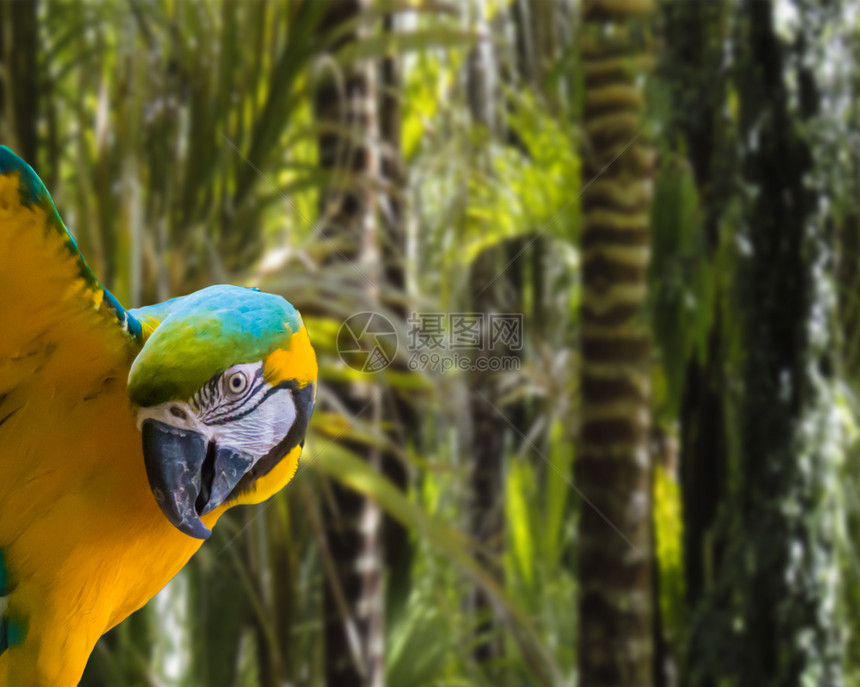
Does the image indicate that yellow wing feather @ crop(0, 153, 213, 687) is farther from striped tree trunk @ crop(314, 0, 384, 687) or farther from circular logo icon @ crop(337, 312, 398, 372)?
striped tree trunk @ crop(314, 0, 384, 687)

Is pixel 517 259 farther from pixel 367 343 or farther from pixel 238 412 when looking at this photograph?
pixel 238 412

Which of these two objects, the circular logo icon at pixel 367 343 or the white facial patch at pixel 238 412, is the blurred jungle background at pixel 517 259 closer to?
the circular logo icon at pixel 367 343

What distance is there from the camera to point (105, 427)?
0.13 metres

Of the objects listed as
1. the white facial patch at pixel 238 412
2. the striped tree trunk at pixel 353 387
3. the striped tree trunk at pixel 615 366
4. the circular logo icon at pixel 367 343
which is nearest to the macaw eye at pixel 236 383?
the white facial patch at pixel 238 412

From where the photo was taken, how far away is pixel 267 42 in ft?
2.88

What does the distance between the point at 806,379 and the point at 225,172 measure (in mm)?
685

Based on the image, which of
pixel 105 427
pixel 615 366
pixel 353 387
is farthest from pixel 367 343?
pixel 615 366

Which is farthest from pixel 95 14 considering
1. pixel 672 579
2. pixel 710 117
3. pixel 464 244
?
pixel 672 579

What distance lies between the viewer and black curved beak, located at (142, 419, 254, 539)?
0.11 m

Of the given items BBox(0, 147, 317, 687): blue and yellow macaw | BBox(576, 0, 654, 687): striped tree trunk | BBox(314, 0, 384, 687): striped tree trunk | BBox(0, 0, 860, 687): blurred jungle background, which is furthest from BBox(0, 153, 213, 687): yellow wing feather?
BBox(576, 0, 654, 687): striped tree trunk

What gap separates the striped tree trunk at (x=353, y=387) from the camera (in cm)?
96

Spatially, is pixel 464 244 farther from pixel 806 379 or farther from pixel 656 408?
pixel 806 379

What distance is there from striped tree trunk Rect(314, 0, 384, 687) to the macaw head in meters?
0.82

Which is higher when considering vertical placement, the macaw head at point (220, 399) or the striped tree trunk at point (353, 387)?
the macaw head at point (220, 399)
